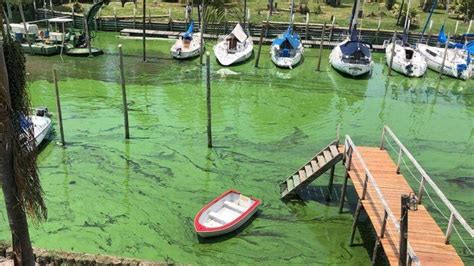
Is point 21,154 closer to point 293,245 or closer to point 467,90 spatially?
point 293,245

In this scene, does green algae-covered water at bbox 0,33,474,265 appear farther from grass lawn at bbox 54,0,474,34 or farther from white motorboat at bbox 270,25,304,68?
grass lawn at bbox 54,0,474,34

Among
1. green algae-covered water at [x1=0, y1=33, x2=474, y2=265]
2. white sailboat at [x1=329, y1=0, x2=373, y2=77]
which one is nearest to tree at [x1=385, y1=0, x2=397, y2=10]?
green algae-covered water at [x1=0, y1=33, x2=474, y2=265]

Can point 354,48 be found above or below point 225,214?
above

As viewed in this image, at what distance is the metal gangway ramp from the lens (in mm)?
9383

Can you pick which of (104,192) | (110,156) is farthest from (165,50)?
(104,192)

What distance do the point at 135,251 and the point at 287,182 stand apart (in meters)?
5.39

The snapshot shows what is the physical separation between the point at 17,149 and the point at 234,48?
85.4ft

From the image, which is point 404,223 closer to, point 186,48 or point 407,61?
point 407,61

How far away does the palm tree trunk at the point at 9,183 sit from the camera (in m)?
6.24

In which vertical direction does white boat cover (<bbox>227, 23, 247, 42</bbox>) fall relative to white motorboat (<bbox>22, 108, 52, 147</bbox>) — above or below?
above

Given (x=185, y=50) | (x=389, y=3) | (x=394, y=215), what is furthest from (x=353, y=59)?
(x=389, y=3)

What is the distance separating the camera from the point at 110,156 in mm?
17094

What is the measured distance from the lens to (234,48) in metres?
31.8

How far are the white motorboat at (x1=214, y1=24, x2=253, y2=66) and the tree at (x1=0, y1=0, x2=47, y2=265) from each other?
23814mm
